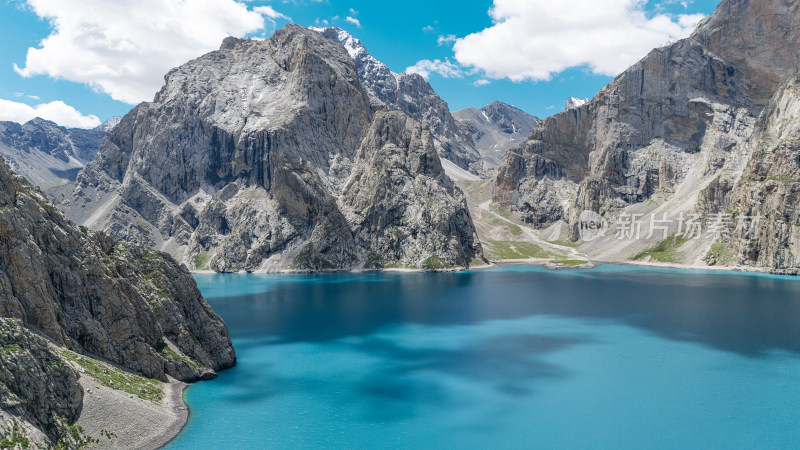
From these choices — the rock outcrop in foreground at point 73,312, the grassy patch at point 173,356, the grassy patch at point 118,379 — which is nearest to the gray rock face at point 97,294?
the rock outcrop in foreground at point 73,312

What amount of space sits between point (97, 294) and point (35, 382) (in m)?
18.5

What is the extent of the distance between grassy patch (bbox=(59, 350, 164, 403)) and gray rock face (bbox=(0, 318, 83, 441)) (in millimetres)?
5152

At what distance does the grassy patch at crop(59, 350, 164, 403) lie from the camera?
51375mm

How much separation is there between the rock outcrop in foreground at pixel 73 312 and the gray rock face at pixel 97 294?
10cm

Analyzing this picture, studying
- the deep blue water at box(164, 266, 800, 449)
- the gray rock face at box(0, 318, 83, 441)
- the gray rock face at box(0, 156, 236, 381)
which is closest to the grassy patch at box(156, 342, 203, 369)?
the gray rock face at box(0, 156, 236, 381)

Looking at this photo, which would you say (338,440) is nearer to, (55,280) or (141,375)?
(141,375)

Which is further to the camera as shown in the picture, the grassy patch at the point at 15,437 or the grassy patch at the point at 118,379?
the grassy patch at the point at 118,379

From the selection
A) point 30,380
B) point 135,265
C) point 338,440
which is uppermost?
point 135,265

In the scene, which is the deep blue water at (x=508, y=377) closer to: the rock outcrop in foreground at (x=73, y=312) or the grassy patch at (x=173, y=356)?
the grassy patch at (x=173, y=356)

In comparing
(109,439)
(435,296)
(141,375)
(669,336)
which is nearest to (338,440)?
(109,439)

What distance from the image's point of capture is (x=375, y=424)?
54.4 meters

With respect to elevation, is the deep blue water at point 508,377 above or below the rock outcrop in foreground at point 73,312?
below

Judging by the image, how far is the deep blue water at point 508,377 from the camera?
171 feet

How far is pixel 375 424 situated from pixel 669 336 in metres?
65.9
